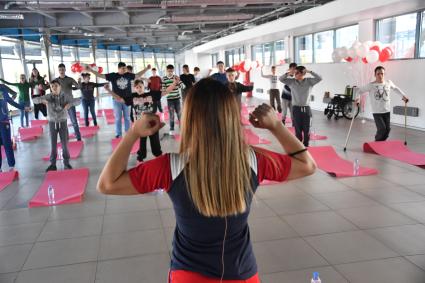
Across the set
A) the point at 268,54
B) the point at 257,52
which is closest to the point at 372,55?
the point at 268,54

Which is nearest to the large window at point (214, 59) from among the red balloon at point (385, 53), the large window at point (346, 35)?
the large window at point (346, 35)

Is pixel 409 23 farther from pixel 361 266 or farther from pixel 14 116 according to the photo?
pixel 14 116

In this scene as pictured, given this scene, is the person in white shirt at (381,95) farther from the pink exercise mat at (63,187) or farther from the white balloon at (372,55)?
the pink exercise mat at (63,187)

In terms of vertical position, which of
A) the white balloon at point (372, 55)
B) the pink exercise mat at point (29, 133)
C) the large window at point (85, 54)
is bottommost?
the pink exercise mat at point (29, 133)

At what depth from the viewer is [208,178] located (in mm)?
1316

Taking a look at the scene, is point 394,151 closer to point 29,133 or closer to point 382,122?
point 382,122

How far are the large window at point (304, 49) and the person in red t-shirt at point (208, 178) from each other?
15.9 m

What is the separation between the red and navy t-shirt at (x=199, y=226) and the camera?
1365mm

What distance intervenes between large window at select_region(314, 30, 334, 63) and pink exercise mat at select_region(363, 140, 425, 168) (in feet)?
26.5

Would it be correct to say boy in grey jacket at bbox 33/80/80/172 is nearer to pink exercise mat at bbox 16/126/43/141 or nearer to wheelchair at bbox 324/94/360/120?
pink exercise mat at bbox 16/126/43/141

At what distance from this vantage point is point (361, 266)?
3.28 metres

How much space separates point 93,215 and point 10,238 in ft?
3.02

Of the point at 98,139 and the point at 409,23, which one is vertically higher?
the point at 409,23


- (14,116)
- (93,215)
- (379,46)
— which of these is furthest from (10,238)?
(14,116)
